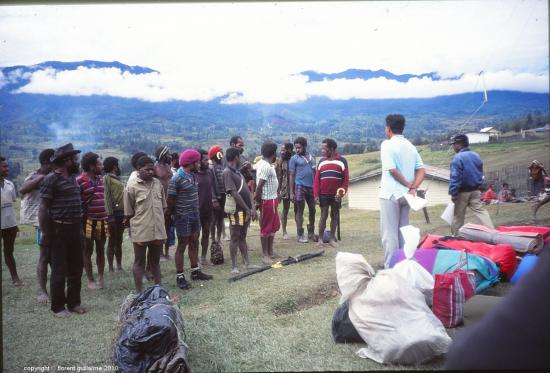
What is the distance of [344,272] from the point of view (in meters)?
3.45

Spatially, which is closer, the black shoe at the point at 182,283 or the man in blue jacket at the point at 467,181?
the black shoe at the point at 182,283

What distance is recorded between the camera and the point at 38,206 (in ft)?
20.1

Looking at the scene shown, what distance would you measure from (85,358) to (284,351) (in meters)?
1.81

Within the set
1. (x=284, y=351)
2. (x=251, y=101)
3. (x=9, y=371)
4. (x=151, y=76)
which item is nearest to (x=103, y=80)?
(x=151, y=76)

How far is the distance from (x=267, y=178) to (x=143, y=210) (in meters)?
2.33

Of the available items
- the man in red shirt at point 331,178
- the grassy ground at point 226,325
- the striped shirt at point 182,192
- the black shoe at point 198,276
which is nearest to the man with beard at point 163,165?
the striped shirt at point 182,192

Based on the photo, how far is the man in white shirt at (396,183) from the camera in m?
5.09

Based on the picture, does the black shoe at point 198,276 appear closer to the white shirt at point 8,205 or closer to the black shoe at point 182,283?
the black shoe at point 182,283

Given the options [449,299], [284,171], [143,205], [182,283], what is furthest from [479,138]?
[143,205]

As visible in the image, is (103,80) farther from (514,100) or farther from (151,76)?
(514,100)

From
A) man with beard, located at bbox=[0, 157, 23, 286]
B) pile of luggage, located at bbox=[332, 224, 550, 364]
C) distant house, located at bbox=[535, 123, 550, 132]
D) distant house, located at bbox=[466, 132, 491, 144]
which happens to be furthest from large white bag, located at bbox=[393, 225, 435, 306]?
distant house, located at bbox=[535, 123, 550, 132]

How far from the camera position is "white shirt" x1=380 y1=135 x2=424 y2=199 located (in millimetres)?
5094

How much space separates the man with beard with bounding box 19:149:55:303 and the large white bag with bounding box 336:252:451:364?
410cm

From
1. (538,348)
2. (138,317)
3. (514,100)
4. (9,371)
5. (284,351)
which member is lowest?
(9,371)
